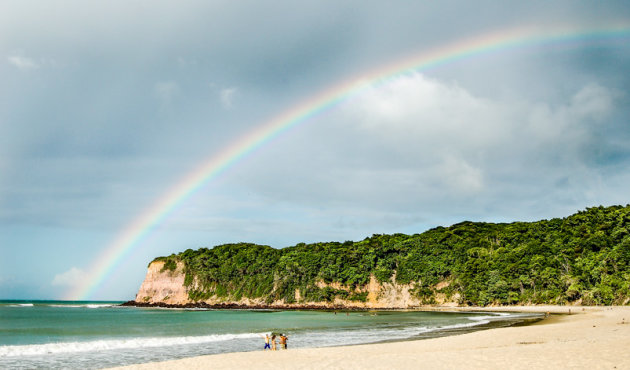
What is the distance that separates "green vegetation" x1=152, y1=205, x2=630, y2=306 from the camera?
78062 millimetres

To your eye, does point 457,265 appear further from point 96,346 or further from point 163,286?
point 163,286

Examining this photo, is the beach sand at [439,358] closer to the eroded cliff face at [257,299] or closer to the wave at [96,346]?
the wave at [96,346]

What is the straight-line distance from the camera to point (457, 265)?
107000 mm

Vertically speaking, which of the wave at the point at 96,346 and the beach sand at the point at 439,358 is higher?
the beach sand at the point at 439,358

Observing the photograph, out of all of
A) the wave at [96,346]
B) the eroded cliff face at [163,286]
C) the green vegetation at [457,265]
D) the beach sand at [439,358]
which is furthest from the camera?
the eroded cliff face at [163,286]

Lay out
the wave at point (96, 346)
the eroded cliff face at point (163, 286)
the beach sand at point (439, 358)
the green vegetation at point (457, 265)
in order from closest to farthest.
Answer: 1. the beach sand at point (439, 358)
2. the wave at point (96, 346)
3. the green vegetation at point (457, 265)
4. the eroded cliff face at point (163, 286)

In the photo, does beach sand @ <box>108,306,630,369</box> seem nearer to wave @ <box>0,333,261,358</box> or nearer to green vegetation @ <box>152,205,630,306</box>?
wave @ <box>0,333,261,358</box>

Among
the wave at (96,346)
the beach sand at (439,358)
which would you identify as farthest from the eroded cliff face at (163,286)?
the beach sand at (439,358)

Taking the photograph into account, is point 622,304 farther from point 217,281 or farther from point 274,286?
point 217,281

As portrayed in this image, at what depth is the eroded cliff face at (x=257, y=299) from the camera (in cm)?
11236

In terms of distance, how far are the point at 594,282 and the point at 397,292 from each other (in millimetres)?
47805

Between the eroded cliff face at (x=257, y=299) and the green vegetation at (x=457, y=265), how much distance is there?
1.18 metres

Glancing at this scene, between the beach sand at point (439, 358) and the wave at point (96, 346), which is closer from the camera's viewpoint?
the beach sand at point (439, 358)

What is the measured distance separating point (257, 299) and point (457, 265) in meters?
60.4
